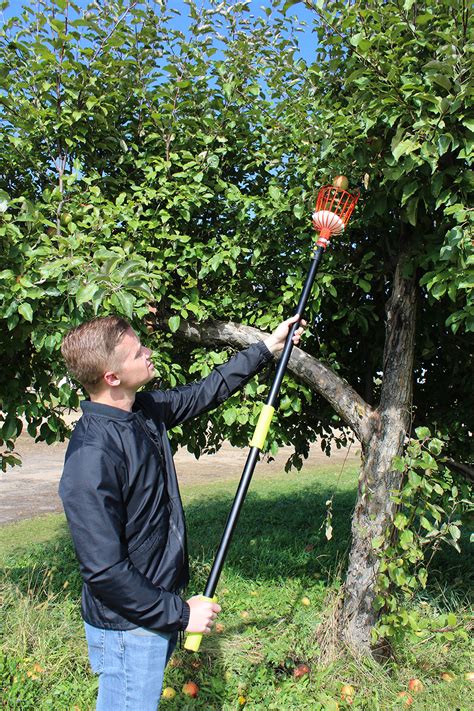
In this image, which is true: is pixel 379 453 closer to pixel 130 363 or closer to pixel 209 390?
pixel 209 390

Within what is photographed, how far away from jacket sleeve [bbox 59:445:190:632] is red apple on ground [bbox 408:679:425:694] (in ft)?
6.02

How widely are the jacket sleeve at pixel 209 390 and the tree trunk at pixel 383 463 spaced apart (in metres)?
0.96

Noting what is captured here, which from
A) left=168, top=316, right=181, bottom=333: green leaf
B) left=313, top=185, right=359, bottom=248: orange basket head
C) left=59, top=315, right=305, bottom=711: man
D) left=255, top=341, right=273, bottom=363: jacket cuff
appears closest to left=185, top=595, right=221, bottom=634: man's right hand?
left=59, top=315, right=305, bottom=711: man

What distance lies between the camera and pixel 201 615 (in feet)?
6.25

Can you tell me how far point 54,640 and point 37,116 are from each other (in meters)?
2.93

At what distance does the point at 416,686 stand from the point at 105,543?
85.1 inches

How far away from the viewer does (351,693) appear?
9.99 feet

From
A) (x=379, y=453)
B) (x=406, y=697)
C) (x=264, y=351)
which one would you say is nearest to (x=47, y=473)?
(x=379, y=453)

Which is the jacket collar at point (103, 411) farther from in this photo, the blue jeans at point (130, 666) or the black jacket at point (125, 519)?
the blue jeans at point (130, 666)

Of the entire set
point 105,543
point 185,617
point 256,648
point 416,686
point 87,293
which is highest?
point 87,293

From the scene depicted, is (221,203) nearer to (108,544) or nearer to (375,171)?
(375,171)

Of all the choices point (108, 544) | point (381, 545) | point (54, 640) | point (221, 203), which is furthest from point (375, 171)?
point (54, 640)

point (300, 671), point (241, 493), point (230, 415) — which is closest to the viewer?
point (241, 493)

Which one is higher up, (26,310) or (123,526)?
(26,310)
